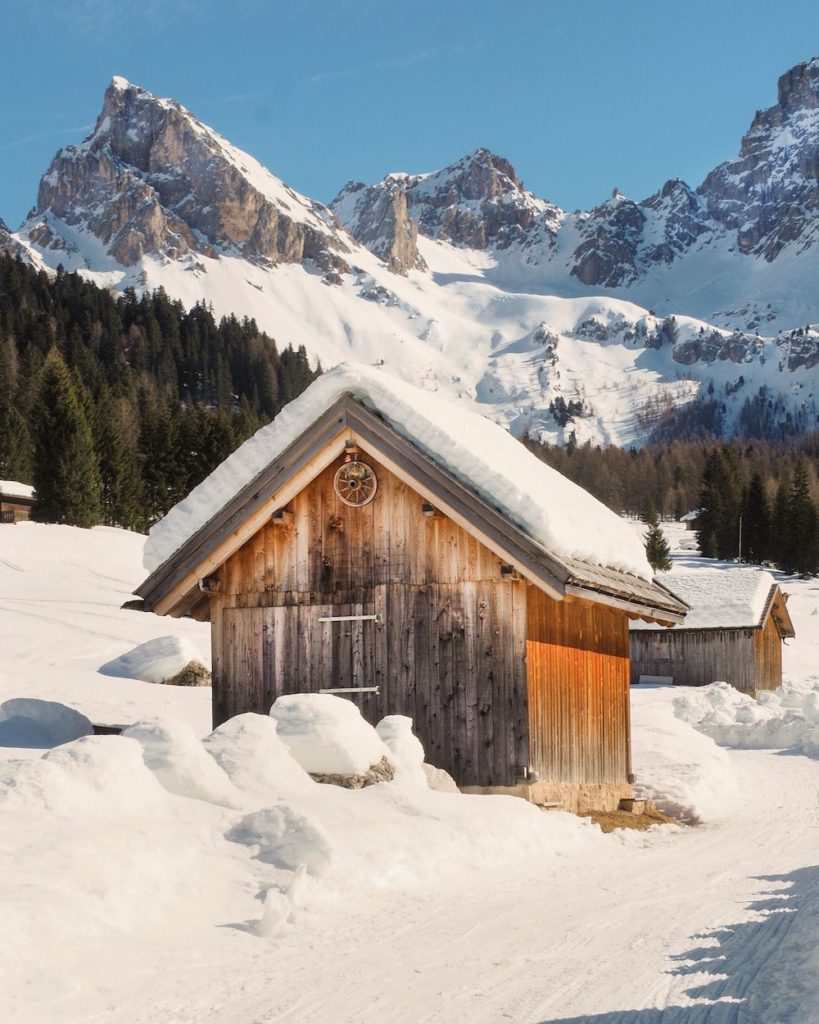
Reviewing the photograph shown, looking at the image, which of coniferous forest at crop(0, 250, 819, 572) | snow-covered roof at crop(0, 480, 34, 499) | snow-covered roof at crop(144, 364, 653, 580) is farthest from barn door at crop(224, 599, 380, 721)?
snow-covered roof at crop(0, 480, 34, 499)

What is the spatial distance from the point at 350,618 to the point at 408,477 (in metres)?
1.86

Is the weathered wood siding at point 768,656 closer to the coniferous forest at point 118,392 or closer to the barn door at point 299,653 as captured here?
the barn door at point 299,653

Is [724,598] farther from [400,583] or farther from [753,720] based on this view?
[400,583]

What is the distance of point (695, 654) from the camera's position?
164ft

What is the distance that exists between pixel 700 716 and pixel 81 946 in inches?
1139

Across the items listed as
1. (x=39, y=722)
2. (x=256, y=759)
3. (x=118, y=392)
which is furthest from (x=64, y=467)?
(x=256, y=759)

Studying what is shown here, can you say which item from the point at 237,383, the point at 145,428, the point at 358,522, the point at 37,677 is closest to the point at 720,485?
the point at 145,428

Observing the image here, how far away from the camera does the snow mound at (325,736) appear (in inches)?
414

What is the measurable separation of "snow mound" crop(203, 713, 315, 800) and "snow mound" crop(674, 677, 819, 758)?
1942 centimetres

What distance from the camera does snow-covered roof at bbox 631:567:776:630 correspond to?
4909 centimetres

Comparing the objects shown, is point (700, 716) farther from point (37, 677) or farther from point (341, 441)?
point (341, 441)

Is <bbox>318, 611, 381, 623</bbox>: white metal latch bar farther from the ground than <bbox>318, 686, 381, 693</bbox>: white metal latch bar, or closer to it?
farther from the ground

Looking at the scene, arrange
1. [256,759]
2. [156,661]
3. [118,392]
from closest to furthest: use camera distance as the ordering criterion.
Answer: [256,759]
[156,661]
[118,392]

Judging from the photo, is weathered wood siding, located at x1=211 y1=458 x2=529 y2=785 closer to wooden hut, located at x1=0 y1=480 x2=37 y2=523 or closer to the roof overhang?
the roof overhang
